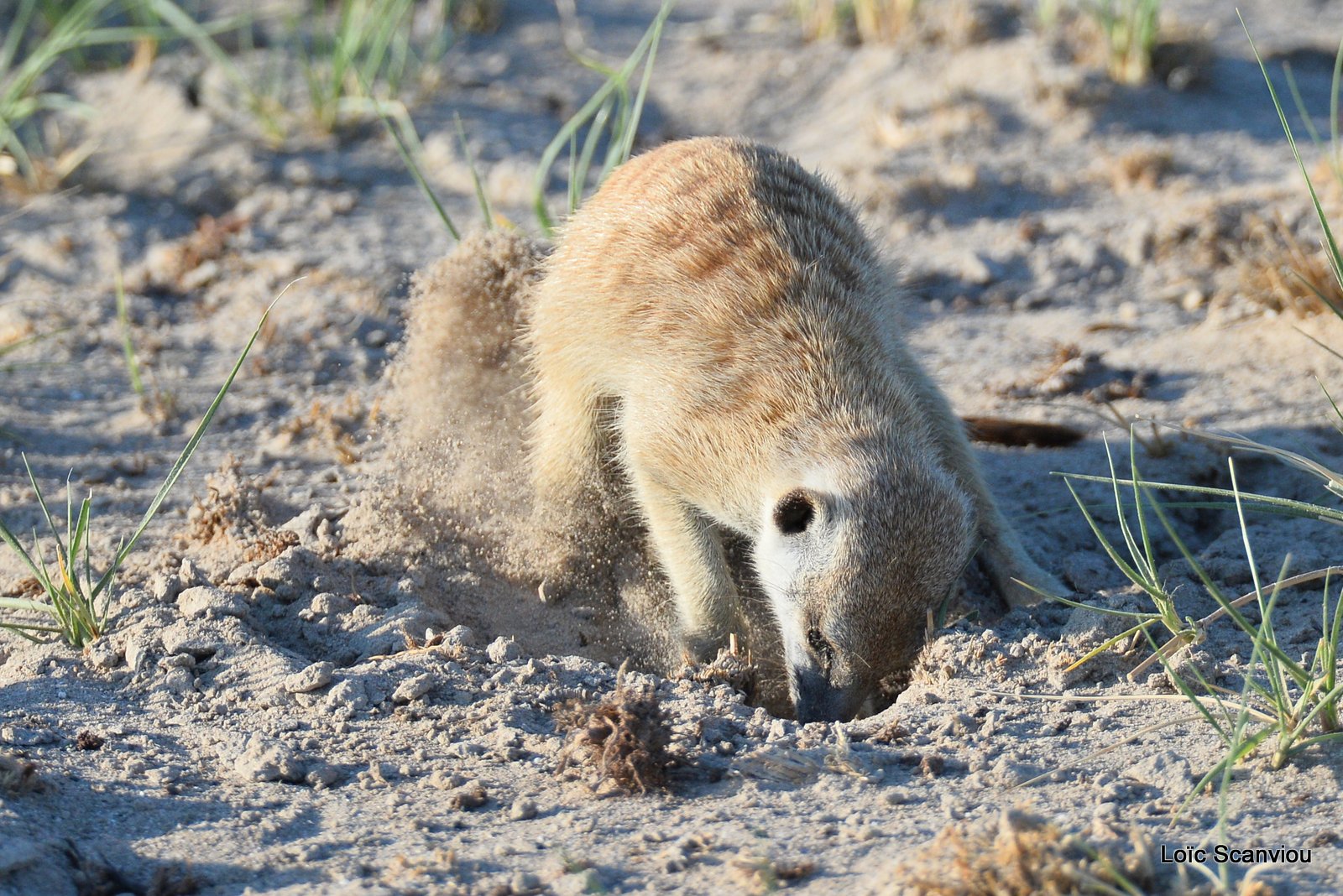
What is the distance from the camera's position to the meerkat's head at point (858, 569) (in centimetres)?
365

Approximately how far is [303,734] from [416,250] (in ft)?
12.5

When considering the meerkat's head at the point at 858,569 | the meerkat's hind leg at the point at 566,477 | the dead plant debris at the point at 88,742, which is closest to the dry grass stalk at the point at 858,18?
the meerkat's hind leg at the point at 566,477

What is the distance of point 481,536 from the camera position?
15.3 ft

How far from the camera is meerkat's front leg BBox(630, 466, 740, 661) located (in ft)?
13.9

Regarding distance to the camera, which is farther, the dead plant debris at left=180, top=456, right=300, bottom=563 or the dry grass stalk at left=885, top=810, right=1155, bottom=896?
the dead plant debris at left=180, top=456, right=300, bottom=563

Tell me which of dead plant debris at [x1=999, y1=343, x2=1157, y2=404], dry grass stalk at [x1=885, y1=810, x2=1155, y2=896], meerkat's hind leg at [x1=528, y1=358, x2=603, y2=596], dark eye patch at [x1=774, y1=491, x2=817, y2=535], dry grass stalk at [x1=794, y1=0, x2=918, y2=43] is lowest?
dead plant debris at [x1=999, y1=343, x2=1157, y2=404]

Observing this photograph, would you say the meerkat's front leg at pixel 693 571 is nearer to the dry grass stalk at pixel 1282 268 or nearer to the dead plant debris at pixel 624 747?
the dead plant debris at pixel 624 747

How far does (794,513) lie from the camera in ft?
12.5

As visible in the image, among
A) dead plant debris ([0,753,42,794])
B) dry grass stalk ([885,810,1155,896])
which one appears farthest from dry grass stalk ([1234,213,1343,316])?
dead plant debris ([0,753,42,794])

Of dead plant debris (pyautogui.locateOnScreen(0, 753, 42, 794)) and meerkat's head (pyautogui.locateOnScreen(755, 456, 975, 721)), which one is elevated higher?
dead plant debris (pyautogui.locateOnScreen(0, 753, 42, 794))

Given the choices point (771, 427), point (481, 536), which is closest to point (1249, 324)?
point (771, 427)

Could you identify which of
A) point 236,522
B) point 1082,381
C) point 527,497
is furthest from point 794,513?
point 1082,381

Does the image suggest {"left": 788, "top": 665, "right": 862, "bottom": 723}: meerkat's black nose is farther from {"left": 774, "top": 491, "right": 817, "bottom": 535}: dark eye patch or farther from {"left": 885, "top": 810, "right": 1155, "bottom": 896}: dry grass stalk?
{"left": 885, "top": 810, "right": 1155, "bottom": 896}: dry grass stalk

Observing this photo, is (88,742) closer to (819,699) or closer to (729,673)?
(729,673)
